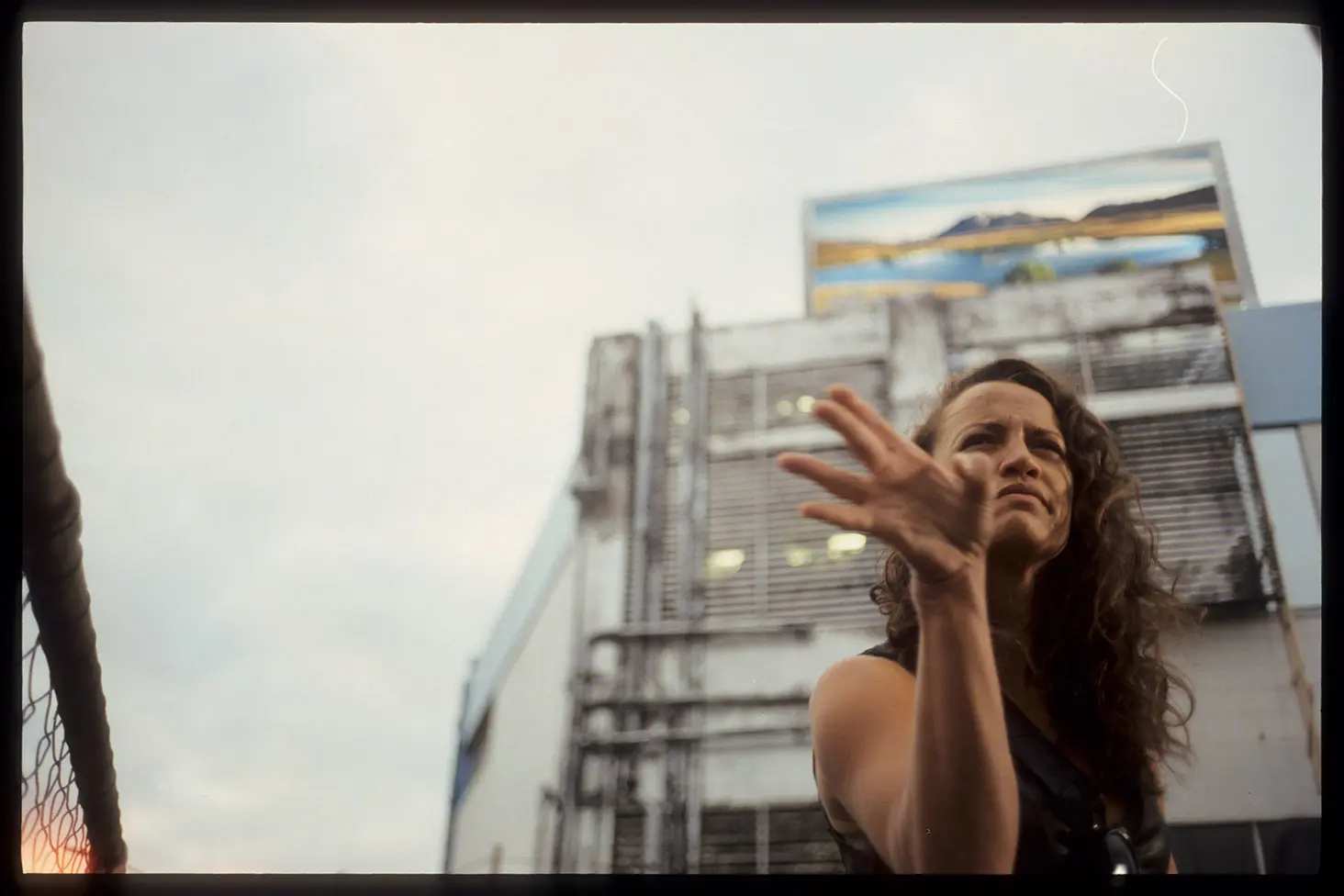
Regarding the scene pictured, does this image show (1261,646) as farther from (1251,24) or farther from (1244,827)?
(1251,24)

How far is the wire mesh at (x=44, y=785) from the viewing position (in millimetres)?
3018

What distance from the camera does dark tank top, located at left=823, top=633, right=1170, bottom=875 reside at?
2.78 metres

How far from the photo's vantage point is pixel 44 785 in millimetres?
3086

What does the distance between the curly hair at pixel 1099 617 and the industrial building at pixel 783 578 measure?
0.08 metres

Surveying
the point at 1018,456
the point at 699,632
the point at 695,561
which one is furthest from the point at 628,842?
the point at 1018,456

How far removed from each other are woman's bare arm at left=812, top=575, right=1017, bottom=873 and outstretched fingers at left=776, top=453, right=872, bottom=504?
11.0 inches

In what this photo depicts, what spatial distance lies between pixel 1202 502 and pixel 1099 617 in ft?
1.59

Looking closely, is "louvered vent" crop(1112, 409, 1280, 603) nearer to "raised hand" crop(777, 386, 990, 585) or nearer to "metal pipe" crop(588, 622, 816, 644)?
"raised hand" crop(777, 386, 990, 585)

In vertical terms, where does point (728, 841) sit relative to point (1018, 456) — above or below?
below

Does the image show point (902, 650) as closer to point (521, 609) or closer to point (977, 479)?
point (977, 479)

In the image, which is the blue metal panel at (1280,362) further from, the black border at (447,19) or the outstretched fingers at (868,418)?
the outstretched fingers at (868,418)

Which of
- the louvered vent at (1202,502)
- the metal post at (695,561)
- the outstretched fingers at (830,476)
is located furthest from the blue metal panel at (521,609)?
the louvered vent at (1202,502)

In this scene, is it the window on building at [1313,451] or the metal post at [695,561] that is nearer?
the metal post at [695,561]

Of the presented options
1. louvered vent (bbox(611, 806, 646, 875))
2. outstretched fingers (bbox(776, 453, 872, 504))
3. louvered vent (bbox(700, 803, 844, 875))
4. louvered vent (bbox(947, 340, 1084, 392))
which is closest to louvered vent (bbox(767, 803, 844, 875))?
louvered vent (bbox(700, 803, 844, 875))
